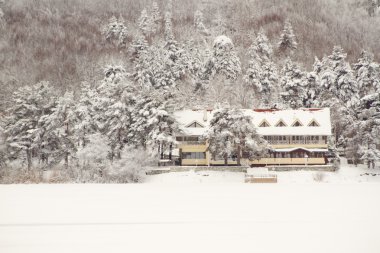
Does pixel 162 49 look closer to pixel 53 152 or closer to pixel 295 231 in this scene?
pixel 53 152

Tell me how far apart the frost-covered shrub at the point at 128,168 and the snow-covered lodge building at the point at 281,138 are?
886 cm

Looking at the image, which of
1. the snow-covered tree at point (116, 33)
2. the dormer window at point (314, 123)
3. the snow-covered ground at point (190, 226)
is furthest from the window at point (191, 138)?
the snow-covered tree at point (116, 33)

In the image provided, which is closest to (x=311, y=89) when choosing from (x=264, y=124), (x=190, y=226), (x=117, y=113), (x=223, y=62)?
(x=264, y=124)

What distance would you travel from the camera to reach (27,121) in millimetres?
54750

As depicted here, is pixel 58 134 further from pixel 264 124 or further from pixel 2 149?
pixel 264 124

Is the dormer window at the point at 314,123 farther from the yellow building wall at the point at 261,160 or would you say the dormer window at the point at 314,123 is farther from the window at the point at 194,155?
the window at the point at 194,155

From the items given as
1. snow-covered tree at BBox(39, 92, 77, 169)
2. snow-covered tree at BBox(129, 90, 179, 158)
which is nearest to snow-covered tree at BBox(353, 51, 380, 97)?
snow-covered tree at BBox(129, 90, 179, 158)

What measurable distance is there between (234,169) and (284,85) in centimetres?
2489

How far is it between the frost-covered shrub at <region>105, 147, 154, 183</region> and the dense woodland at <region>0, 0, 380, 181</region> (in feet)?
0.66

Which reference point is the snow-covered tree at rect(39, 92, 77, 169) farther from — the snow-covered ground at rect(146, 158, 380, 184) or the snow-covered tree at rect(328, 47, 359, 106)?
the snow-covered tree at rect(328, 47, 359, 106)

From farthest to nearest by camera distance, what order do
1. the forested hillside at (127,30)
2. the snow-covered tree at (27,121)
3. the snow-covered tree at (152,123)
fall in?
the forested hillside at (127,30) < the snow-covered tree at (27,121) < the snow-covered tree at (152,123)

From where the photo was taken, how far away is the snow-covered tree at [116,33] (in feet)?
348

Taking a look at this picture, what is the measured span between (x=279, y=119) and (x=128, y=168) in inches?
939

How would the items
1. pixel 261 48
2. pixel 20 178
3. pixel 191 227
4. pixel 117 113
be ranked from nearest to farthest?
pixel 191 227 < pixel 20 178 < pixel 117 113 < pixel 261 48
